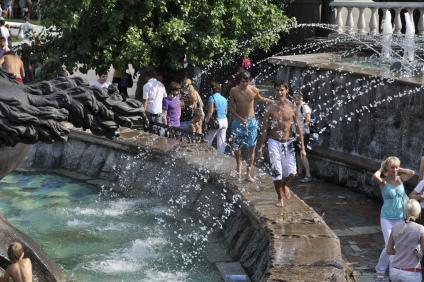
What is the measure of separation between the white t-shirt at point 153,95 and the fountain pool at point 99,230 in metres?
2.57

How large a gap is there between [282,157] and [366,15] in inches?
353

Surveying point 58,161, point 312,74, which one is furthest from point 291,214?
point 312,74

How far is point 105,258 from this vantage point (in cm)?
782

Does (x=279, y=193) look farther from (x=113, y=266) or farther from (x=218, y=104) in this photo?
(x=218, y=104)

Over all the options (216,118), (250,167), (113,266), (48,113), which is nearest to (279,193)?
(250,167)

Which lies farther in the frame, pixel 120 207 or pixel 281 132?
pixel 120 207

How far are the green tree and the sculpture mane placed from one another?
8.28 meters

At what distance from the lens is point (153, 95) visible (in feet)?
43.5

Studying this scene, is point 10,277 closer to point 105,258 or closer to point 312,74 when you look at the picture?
point 105,258

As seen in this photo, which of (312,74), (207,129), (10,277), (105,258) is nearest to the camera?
(10,277)

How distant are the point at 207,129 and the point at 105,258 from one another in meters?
4.87

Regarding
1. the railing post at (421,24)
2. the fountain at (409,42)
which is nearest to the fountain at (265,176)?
the fountain at (409,42)

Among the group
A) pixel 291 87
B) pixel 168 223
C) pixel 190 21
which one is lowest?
pixel 168 223

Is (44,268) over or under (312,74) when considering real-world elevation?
under
